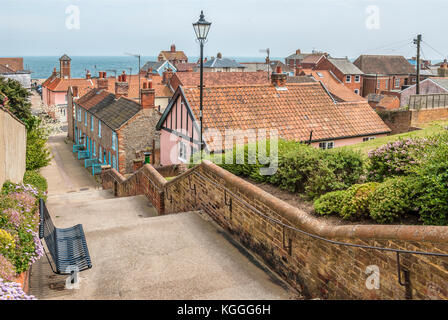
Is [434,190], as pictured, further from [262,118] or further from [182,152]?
[182,152]

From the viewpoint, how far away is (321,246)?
657 cm

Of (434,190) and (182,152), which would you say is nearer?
(434,190)

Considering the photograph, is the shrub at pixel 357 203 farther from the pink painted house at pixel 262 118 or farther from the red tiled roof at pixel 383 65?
the red tiled roof at pixel 383 65

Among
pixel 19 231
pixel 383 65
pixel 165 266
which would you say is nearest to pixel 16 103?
pixel 19 231

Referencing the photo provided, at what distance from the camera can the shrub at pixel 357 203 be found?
7.25 meters

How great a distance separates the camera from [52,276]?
7.72m

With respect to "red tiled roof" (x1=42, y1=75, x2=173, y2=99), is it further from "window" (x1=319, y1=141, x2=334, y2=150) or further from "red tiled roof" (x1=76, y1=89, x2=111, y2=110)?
"window" (x1=319, y1=141, x2=334, y2=150)

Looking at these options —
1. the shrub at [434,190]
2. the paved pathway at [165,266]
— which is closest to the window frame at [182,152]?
the paved pathway at [165,266]

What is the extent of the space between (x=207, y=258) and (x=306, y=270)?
7.35ft

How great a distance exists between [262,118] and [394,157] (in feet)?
41.0

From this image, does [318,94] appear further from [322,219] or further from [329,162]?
[322,219]

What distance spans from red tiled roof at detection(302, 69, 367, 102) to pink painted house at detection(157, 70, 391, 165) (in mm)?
32715

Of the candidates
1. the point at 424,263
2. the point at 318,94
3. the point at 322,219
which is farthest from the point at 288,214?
the point at 318,94

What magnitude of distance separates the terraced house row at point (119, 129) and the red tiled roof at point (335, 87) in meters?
29.3
